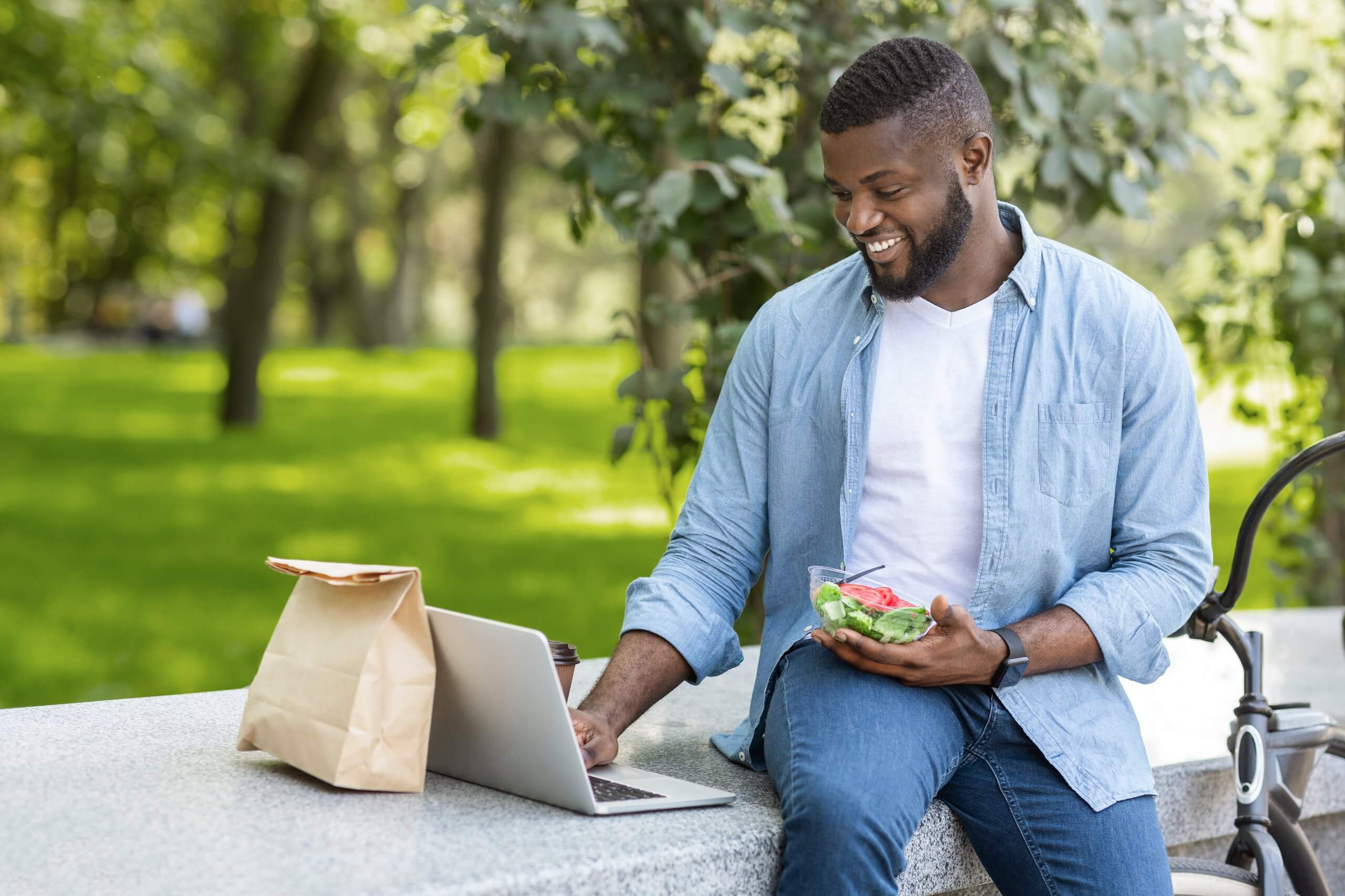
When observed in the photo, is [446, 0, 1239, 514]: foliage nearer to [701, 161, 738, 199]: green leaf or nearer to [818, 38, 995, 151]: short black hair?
[701, 161, 738, 199]: green leaf

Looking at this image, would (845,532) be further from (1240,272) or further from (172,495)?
(172,495)

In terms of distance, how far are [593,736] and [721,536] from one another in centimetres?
46

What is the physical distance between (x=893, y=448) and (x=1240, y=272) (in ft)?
9.65

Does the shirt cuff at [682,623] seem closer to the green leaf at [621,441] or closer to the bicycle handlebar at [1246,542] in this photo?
the bicycle handlebar at [1246,542]

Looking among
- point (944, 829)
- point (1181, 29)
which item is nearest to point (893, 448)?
point (944, 829)

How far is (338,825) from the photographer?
6.67 ft

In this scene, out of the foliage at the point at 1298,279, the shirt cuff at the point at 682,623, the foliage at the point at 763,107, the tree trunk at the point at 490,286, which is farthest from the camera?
the tree trunk at the point at 490,286

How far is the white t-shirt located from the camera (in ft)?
7.77

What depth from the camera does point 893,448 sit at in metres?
2.41

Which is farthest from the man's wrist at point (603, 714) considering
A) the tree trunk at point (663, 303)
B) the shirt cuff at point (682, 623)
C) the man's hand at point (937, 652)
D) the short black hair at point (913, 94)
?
the tree trunk at point (663, 303)

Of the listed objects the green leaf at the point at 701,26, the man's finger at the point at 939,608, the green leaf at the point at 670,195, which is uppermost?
the green leaf at the point at 701,26

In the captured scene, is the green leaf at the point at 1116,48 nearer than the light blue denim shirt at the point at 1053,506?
No

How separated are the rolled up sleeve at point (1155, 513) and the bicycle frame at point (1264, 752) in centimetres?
24

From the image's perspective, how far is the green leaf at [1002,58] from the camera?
3.59 metres
